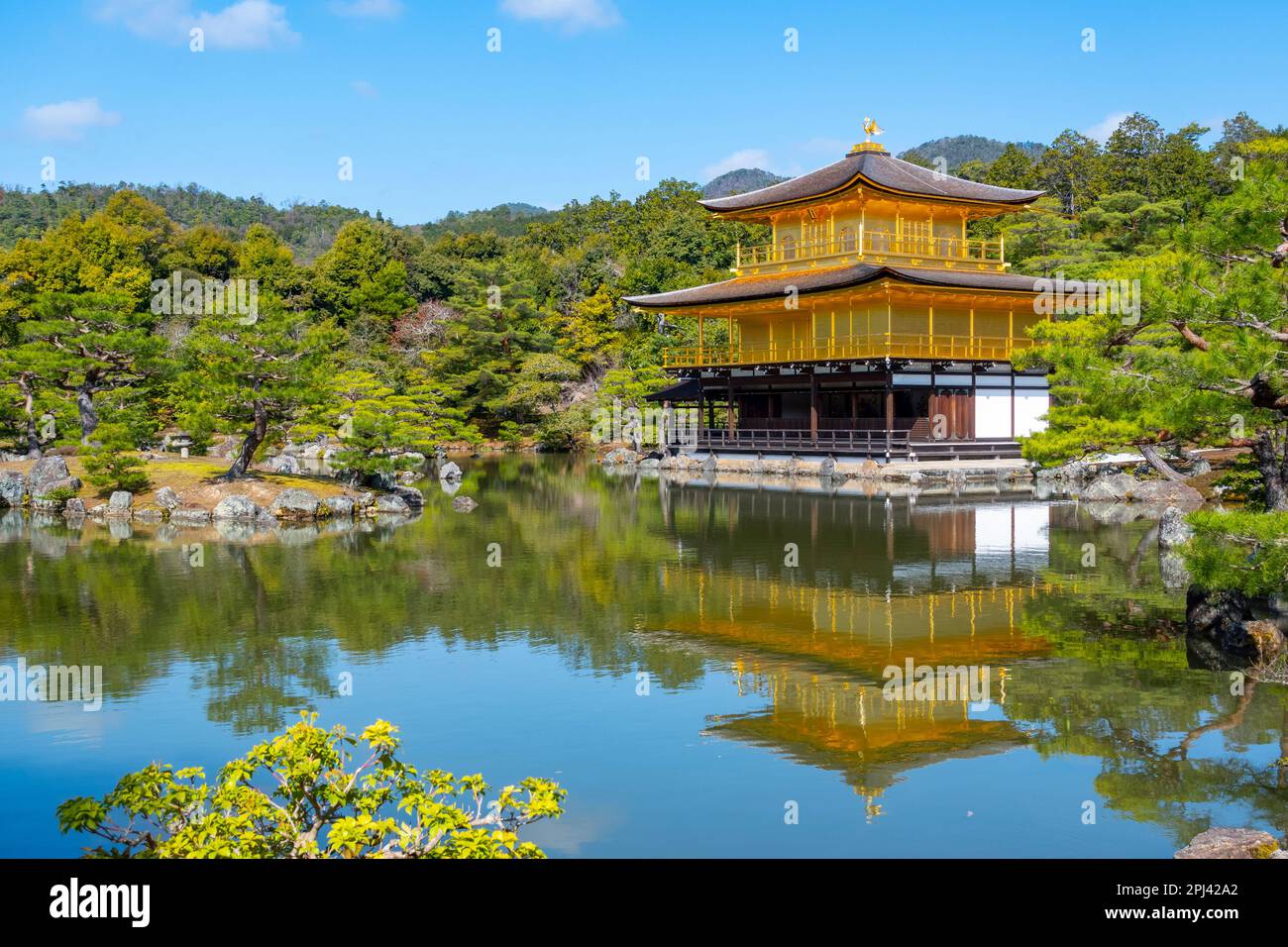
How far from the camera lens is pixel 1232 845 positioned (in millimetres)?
7098

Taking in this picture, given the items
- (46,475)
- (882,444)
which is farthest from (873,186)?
(46,475)

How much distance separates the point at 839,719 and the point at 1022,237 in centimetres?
4890

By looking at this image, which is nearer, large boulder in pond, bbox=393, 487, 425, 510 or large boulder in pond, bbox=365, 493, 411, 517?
large boulder in pond, bbox=365, 493, 411, 517

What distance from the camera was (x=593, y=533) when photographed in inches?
946

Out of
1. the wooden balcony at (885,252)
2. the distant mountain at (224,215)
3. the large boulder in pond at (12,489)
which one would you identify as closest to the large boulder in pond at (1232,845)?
the large boulder in pond at (12,489)

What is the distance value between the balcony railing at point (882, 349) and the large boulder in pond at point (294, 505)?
1744cm

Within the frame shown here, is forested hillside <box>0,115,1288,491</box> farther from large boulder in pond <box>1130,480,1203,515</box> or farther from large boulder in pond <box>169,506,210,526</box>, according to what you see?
large boulder in pond <box>1130,480,1203,515</box>

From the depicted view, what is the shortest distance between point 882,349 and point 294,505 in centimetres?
1857

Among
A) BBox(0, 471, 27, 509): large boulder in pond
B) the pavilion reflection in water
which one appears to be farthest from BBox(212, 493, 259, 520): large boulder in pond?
the pavilion reflection in water

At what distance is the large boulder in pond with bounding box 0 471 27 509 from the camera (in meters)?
30.2

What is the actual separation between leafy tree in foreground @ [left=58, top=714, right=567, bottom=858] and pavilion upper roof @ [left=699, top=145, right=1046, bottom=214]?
34.9 meters

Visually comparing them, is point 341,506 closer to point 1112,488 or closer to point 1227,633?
point 1112,488

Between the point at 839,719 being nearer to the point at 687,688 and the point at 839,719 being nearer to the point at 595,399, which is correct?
the point at 687,688

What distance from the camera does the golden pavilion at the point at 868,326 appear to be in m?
37.2
